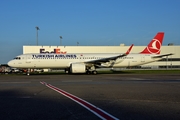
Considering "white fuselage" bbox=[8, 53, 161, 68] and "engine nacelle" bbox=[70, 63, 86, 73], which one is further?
"white fuselage" bbox=[8, 53, 161, 68]

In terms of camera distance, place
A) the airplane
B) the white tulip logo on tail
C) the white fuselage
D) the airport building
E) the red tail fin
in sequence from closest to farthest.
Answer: the airplane
the white fuselage
the red tail fin
the white tulip logo on tail
the airport building

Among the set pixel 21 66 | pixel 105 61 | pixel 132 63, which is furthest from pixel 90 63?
pixel 21 66

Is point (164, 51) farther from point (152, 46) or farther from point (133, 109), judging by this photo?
point (133, 109)

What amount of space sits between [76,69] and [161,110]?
2444cm

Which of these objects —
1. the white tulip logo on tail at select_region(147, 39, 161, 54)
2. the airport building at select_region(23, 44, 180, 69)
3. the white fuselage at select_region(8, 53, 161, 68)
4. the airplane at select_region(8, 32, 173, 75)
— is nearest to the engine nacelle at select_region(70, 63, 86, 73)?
the airplane at select_region(8, 32, 173, 75)

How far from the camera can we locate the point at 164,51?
69.3m

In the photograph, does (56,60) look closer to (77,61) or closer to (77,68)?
(77,61)

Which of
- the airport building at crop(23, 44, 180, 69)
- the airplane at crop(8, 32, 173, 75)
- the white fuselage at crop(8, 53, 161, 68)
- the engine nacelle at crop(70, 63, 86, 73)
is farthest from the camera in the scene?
the airport building at crop(23, 44, 180, 69)

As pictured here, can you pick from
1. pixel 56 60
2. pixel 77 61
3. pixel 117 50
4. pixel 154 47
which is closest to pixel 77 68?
pixel 77 61

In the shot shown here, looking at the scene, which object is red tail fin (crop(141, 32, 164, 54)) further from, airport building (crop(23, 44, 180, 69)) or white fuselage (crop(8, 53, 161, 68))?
airport building (crop(23, 44, 180, 69))

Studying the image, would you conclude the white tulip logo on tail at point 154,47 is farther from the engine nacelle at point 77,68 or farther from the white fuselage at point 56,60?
the engine nacelle at point 77,68

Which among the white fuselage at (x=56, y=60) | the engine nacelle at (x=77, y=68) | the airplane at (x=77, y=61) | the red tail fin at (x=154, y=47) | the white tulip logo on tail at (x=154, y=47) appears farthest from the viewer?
the white tulip logo on tail at (x=154, y=47)

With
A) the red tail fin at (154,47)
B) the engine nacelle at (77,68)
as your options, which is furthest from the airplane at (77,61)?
the red tail fin at (154,47)

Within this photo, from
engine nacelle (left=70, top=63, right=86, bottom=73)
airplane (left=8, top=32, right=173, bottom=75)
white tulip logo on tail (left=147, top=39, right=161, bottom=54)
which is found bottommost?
engine nacelle (left=70, top=63, right=86, bottom=73)
